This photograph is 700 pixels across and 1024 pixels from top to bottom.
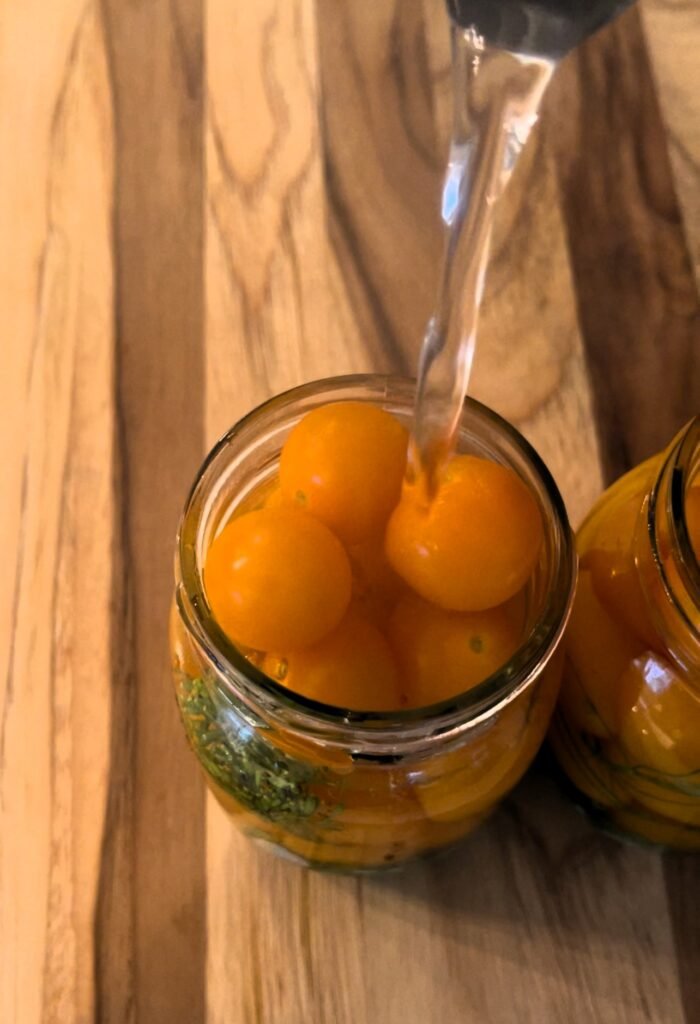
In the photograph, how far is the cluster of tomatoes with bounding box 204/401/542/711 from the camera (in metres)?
0.36

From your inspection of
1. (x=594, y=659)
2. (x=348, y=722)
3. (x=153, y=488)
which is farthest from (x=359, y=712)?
(x=153, y=488)

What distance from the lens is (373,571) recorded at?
411 mm

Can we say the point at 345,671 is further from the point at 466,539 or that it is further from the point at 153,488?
the point at 153,488

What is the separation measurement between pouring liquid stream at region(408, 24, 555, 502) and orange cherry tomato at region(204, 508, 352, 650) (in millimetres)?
50

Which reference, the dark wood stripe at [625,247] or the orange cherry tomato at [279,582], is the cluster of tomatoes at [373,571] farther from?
the dark wood stripe at [625,247]

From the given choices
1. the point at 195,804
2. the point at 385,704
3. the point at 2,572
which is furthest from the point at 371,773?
the point at 2,572

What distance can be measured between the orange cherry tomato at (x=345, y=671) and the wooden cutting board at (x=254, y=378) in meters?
0.16

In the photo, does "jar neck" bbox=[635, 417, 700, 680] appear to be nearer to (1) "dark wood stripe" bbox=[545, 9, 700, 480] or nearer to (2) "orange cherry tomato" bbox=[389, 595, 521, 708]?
(2) "orange cherry tomato" bbox=[389, 595, 521, 708]

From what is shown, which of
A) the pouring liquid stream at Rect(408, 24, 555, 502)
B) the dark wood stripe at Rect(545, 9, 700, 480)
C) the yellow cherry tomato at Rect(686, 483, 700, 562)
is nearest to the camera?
the pouring liquid stream at Rect(408, 24, 555, 502)

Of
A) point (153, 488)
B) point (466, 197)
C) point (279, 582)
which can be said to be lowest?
point (153, 488)

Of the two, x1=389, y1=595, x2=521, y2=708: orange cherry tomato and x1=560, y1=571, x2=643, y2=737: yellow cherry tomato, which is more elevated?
x1=389, y1=595, x2=521, y2=708: orange cherry tomato

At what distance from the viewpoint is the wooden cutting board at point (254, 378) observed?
0.47 meters

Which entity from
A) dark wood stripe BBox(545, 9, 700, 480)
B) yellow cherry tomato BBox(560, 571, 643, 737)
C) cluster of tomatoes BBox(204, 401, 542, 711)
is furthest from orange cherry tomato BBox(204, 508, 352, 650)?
dark wood stripe BBox(545, 9, 700, 480)

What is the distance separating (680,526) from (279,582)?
147 mm
